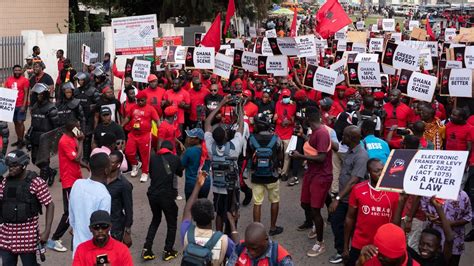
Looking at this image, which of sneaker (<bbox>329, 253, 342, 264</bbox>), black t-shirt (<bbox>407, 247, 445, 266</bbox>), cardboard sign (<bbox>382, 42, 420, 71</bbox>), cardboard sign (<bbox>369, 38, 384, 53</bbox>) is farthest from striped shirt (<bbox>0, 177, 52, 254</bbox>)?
cardboard sign (<bbox>369, 38, 384, 53</bbox>)

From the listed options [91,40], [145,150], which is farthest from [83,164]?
[91,40]

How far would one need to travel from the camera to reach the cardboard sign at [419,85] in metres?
10.7

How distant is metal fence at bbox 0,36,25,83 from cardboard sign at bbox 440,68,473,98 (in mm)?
12378

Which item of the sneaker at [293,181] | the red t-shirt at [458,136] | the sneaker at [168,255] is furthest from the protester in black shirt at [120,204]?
the sneaker at [293,181]

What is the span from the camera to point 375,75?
12.1m

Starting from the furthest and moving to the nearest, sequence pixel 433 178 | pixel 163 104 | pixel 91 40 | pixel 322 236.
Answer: pixel 91 40
pixel 163 104
pixel 322 236
pixel 433 178

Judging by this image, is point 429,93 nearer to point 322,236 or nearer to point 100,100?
point 322,236

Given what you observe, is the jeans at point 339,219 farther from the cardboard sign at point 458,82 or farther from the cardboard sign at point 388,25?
the cardboard sign at point 388,25

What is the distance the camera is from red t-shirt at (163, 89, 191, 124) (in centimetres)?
1198

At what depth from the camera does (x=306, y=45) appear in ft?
46.4

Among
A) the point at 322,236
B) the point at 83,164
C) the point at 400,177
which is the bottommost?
the point at 322,236

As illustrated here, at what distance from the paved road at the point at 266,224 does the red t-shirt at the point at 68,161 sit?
0.85 m

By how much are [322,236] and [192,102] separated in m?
5.23

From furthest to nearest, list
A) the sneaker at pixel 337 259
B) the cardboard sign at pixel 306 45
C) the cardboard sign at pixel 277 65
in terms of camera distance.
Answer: the cardboard sign at pixel 306 45, the cardboard sign at pixel 277 65, the sneaker at pixel 337 259
